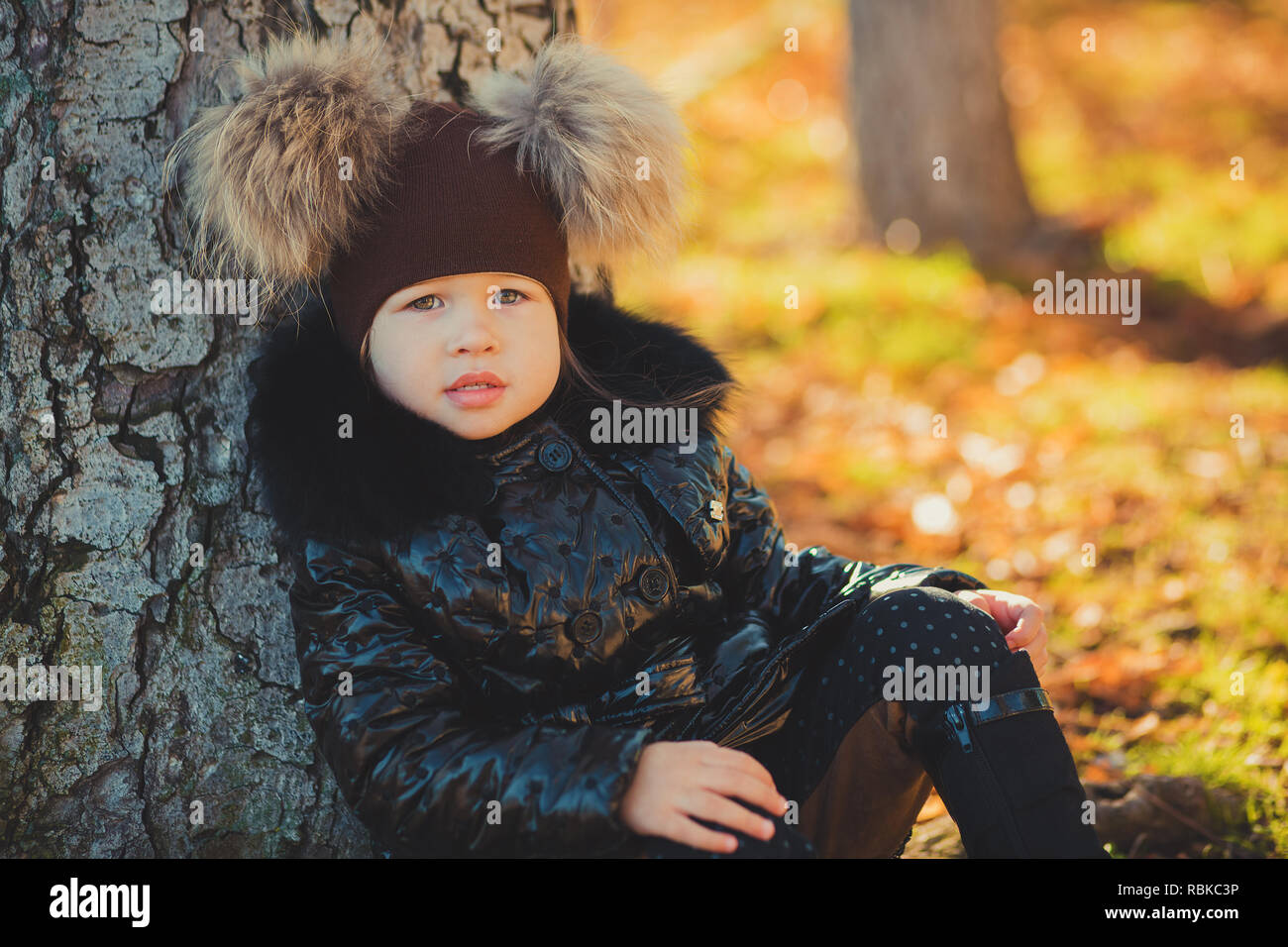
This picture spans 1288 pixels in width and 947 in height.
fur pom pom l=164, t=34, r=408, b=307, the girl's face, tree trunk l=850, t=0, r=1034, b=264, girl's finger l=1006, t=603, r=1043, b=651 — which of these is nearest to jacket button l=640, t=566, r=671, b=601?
the girl's face

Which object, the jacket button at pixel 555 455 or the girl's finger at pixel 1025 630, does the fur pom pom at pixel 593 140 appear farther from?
the girl's finger at pixel 1025 630

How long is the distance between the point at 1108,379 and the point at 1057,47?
232 inches

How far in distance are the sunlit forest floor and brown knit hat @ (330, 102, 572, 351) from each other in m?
0.42

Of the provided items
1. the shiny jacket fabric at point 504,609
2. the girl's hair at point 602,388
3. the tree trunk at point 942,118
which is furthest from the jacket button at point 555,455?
the tree trunk at point 942,118

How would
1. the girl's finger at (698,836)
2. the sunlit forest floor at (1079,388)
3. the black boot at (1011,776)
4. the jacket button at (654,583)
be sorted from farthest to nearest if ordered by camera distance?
1. the sunlit forest floor at (1079,388)
2. the jacket button at (654,583)
3. the black boot at (1011,776)
4. the girl's finger at (698,836)

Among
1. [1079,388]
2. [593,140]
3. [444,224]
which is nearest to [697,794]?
[444,224]

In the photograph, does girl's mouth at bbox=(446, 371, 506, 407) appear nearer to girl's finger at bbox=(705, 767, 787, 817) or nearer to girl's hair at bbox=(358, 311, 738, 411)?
girl's hair at bbox=(358, 311, 738, 411)

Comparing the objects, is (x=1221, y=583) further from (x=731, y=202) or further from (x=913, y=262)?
(x=731, y=202)

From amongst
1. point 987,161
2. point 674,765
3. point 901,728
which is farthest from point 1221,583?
point 987,161

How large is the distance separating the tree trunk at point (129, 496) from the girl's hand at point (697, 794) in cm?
81

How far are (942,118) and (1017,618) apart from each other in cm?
517

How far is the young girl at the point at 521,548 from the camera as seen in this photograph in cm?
168

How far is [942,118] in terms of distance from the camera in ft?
21.3

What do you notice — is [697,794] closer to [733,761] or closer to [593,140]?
[733,761]
